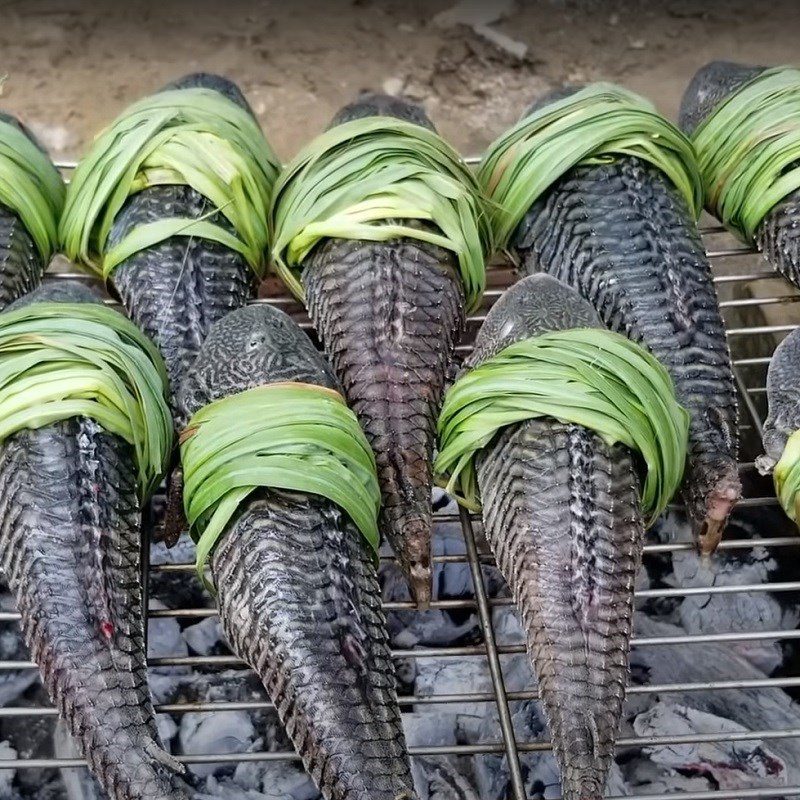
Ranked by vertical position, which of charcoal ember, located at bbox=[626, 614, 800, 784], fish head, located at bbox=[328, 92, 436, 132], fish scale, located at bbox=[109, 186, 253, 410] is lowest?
charcoal ember, located at bbox=[626, 614, 800, 784]

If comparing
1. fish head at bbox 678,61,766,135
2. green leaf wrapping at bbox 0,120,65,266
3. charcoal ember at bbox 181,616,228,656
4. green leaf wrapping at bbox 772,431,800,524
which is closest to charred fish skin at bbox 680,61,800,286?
fish head at bbox 678,61,766,135

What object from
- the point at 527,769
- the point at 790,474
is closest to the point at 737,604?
the point at 790,474

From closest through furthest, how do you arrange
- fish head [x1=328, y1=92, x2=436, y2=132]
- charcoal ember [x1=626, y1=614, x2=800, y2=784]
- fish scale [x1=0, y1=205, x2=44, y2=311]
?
charcoal ember [x1=626, y1=614, x2=800, y2=784], fish scale [x1=0, y1=205, x2=44, y2=311], fish head [x1=328, y1=92, x2=436, y2=132]

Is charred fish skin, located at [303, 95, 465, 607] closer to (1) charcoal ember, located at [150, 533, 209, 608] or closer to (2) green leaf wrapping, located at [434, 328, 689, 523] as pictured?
(2) green leaf wrapping, located at [434, 328, 689, 523]

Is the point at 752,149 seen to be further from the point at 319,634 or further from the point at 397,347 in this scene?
the point at 319,634

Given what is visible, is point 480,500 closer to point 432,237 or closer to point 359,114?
point 432,237

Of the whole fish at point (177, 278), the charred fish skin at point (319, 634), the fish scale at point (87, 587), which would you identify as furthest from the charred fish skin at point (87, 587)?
the whole fish at point (177, 278)

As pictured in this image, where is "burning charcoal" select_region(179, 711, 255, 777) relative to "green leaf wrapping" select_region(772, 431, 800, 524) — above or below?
below

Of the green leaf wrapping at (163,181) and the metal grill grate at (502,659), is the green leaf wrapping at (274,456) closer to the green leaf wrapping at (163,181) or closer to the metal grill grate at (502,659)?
the metal grill grate at (502,659)
